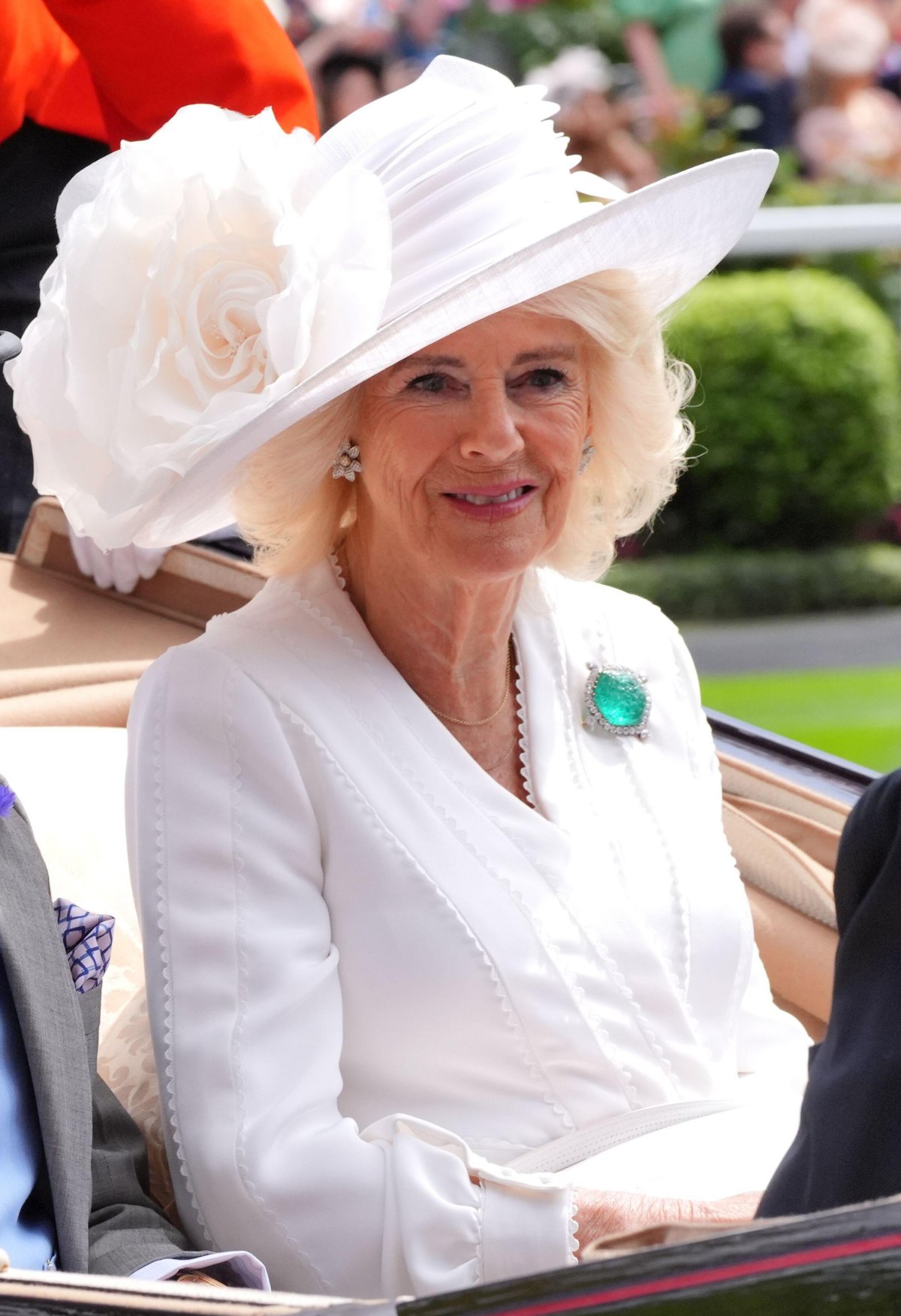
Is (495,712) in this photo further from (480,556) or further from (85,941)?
(85,941)

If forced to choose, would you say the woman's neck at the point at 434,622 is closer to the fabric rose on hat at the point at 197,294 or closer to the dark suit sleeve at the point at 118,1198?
the fabric rose on hat at the point at 197,294

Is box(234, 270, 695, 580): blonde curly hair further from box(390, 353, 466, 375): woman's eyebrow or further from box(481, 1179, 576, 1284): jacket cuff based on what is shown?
box(481, 1179, 576, 1284): jacket cuff

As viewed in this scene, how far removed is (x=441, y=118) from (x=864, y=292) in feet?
24.9

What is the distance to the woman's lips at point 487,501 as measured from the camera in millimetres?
1855

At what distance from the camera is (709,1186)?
1744 millimetres

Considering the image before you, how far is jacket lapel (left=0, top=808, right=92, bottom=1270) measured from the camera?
144 cm

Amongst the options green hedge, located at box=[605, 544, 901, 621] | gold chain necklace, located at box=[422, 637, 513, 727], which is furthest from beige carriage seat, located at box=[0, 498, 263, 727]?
green hedge, located at box=[605, 544, 901, 621]

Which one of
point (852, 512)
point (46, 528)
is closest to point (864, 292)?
point (852, 512)

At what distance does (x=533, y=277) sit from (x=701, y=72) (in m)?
8.49

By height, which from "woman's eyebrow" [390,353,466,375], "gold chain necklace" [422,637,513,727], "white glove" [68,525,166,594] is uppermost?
"white glove" [68,525,166,594]

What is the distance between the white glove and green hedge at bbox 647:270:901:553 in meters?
6.12

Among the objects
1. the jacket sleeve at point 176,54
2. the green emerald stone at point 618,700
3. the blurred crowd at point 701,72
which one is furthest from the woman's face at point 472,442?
the blurred crowd at point 701,72

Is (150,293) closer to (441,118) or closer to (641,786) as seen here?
(441,118)

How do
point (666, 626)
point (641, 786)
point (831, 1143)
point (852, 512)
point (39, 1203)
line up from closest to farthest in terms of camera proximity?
point (831, 1143)
point (39, 1203)
point (641, 786)
point (666, 626)
point (852, 512)
